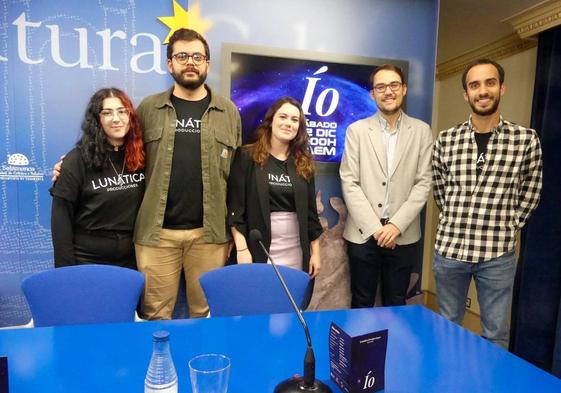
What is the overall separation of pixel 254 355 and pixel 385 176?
1.73m

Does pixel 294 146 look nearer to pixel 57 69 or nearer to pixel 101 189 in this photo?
pixel 101 189

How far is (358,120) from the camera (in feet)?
9.80

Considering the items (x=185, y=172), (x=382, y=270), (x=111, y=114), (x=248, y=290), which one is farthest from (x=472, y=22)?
(x=248, y=290)

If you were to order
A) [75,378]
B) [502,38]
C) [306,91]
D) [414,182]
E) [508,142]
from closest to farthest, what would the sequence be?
[75,378]
[508,142]
[414,182]
[306,91]
[502,38]

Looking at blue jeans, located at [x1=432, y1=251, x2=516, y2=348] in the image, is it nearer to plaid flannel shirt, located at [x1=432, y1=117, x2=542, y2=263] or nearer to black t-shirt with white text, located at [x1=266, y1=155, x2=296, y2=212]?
plaid flannel shirt, located at [x1=432, y1=117, x2=542, y2=263]

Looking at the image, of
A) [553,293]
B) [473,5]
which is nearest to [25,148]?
[473,5]

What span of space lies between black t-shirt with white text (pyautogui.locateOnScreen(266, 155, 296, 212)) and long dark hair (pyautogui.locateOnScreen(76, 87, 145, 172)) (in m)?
0.70

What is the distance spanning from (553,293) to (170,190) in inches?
104

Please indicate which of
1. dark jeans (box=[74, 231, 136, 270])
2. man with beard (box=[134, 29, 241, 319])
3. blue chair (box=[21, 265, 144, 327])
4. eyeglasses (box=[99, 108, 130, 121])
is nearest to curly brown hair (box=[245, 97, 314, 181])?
man with beard (box=[134, 29, 241, 319])

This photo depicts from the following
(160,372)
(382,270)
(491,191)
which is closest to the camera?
→ (160,372)

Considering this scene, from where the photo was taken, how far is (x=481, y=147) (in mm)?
2338

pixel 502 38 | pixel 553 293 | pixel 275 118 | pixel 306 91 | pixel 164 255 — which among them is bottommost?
pixel 553 293

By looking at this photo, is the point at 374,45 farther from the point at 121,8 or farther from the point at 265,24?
the point at 121,8

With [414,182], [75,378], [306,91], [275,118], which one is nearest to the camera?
[75,378]
